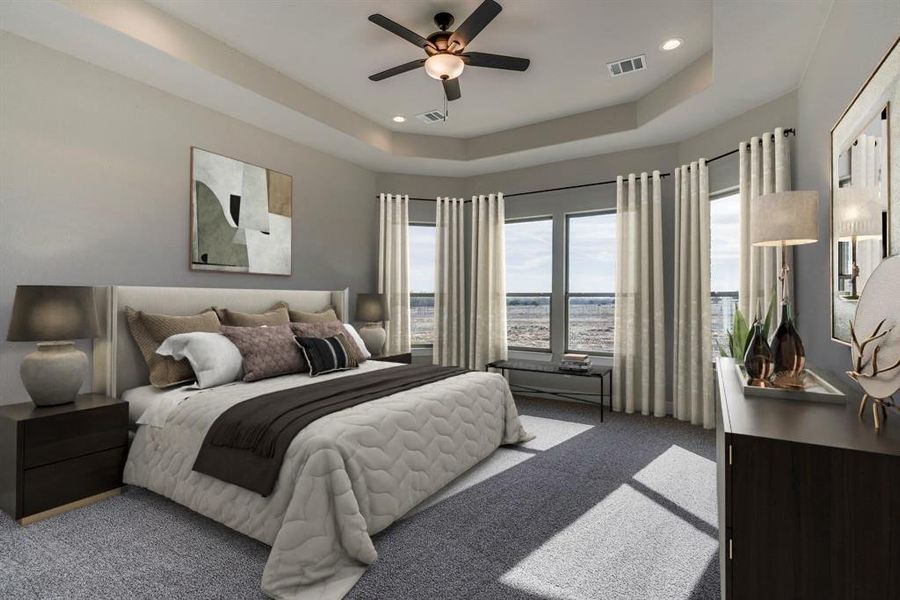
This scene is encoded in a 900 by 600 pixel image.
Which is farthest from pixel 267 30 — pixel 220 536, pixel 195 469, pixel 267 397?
pixel 220 536

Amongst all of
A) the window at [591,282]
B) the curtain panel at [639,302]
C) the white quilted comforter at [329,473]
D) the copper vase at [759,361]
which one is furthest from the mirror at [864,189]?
the window at [591,282]

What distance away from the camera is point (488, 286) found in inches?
211

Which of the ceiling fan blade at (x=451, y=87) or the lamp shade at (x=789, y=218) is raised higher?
the ceiling fan blade at (x=451, y=87)

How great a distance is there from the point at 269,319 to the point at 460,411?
176 centimetres

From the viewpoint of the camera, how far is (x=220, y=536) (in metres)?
2.08

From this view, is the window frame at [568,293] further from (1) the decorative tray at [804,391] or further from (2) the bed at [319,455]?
(1) the decorative tray at [804,391]

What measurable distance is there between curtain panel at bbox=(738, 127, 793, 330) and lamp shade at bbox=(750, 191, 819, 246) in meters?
1.30

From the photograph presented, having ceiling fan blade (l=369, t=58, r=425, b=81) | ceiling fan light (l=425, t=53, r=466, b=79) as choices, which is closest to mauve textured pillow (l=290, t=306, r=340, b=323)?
ceiling fan blade (l=369, t=58, r=425, b=81)

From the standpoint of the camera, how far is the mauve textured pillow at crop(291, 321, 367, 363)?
3.51 m

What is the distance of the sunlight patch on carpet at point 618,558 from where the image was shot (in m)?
1.76

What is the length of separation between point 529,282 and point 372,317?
1.91 metres

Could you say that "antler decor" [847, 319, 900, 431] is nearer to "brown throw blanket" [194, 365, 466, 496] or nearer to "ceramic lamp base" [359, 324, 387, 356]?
"brown throw blanket" [194, 365, 466, 496]

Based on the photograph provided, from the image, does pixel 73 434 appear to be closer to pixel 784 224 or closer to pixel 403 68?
pixel 403 68

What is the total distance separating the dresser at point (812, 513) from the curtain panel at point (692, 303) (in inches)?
119
